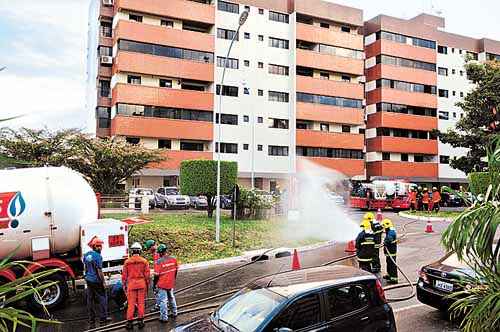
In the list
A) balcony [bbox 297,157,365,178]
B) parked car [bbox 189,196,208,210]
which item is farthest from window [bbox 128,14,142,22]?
balcony [bbox 297,157,365,178]

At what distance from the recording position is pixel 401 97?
54.8m

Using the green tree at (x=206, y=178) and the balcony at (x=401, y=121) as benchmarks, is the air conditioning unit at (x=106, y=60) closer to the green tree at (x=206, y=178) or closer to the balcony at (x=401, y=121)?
the green tree at (x=206, y=178)

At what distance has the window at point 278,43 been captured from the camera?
163 feet

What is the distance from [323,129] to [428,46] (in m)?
19.5

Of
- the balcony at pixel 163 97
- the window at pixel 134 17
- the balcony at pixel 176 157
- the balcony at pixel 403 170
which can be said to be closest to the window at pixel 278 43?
the balcony at pixel 163 97

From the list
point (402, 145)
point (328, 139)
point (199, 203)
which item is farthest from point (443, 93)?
point (199, 203)

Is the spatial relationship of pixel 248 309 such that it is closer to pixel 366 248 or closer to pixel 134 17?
pixel 366 248

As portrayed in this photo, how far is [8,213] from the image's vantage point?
10.1 metres

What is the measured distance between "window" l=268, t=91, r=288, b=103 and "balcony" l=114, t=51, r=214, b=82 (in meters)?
7.33

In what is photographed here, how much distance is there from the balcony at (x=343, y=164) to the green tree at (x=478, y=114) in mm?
16609

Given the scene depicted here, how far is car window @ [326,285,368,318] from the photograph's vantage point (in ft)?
19.0

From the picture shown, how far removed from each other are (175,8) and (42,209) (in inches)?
1486

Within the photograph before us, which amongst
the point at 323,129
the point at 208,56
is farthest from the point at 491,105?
the point at 208,56

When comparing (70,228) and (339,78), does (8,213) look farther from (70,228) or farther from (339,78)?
(339,78)
